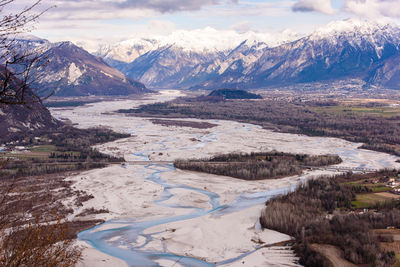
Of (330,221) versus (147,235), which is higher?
(330,221)

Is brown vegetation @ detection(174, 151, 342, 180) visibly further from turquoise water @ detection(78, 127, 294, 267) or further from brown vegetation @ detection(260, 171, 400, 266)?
brown vegetation @ detection(260, 171, 400, 266)

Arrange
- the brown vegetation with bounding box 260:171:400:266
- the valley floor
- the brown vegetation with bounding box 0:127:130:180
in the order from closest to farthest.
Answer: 1. the brown vegetation with bounding box 260:171:400:266
2. the valley floor
3. the brown vegetation with bounding box 0:127:130:180

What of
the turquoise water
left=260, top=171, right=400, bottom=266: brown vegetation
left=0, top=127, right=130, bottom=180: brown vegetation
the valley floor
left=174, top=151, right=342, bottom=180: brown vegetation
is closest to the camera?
left=260, top=171, right=400, bottom=266: brown vegetation

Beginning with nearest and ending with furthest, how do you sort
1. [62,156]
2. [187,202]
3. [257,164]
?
[187,202]
[257,164]
[62,156]

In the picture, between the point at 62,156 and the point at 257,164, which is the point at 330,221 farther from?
the point at 62,156

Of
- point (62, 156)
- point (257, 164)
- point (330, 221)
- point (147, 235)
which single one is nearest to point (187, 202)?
point (147, 235)

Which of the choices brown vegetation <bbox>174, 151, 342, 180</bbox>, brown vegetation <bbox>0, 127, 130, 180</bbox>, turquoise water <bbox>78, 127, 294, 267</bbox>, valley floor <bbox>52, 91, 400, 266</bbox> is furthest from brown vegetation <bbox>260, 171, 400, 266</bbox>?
brown vegetation <bbox>0, 127, 130, 180</bbox>

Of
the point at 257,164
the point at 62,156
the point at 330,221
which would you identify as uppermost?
the point at 62,156

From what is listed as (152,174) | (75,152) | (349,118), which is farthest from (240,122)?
(152,174)
